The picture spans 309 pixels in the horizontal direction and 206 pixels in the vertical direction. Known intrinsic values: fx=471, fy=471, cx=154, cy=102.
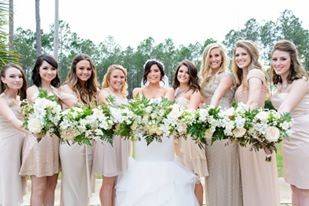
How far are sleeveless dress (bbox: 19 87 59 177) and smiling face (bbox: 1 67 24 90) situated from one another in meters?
0.43

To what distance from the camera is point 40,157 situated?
529cm

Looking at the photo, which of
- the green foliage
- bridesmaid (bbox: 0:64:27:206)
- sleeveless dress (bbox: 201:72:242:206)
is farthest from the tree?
the green foliage

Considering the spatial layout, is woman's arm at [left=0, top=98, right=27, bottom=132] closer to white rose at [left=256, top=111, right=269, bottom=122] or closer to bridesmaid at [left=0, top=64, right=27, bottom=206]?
bridesmaid at [left=0, top=64, right=27, bottom=206]

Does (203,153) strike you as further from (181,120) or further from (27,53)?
(27,53)

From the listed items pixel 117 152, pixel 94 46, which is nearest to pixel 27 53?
pixel 94 46

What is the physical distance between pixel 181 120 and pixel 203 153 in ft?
4.09

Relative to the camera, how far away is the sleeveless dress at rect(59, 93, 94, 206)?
540 centimetres

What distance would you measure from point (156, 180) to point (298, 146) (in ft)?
4.94

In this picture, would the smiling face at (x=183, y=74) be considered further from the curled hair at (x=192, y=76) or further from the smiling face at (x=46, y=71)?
the smiling face at (x=46, y=71)

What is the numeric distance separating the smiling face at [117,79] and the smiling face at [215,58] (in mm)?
1111

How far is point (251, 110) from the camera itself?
429cm

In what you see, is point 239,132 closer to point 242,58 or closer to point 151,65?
point 242,58

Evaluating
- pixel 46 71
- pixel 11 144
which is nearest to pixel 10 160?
pixel 11 144

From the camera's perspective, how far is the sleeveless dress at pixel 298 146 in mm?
4828
